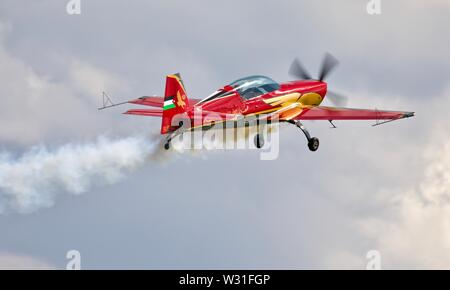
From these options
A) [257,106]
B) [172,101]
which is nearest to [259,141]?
[257,106]

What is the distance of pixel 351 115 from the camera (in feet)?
128

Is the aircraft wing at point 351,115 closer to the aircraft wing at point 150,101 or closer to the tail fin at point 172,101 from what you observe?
the tail fin at point 172,101

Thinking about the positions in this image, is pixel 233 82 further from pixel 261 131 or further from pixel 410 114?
pixel 410 114

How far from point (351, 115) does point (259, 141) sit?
4.35 meters

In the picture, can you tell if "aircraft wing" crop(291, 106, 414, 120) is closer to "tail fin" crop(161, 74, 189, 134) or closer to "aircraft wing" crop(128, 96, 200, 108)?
"tail fin" crop(161, 74, 189, 134)

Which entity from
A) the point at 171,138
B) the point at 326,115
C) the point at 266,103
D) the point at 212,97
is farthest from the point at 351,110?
the point at 171,138

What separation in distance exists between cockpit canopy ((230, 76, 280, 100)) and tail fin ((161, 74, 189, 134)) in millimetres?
3673

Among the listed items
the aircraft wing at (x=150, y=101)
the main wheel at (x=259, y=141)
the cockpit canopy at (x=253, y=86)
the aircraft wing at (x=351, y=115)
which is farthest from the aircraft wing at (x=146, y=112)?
the aircraft wing at (x=351, y=115)

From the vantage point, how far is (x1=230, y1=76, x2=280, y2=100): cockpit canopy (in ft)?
125

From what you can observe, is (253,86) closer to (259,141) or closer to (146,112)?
(259,141)

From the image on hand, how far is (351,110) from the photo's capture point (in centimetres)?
3947

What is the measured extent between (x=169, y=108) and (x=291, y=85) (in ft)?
27.2

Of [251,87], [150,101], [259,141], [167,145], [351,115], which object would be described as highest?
[150,101]

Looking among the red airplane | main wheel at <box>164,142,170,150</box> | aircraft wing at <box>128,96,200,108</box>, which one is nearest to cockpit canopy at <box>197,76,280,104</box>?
the red airplane
